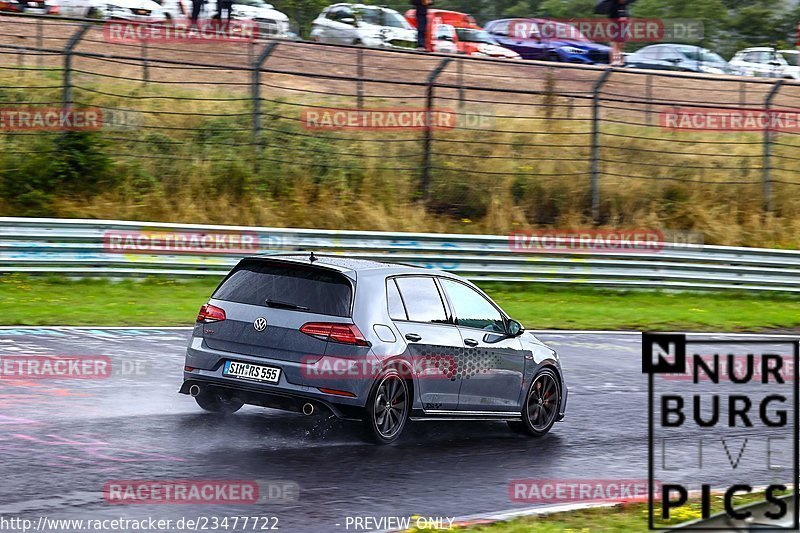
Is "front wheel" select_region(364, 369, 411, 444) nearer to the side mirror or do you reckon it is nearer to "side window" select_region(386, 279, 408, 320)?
"side window" select_region(386, 279, 408, 320)

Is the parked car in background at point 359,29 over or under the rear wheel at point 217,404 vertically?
over

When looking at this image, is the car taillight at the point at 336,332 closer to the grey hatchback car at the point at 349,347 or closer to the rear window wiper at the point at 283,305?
the grey hatchback car at the point at 349,347

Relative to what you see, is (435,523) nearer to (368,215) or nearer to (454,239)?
(454,239)

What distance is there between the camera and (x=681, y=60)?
4069 centimetres

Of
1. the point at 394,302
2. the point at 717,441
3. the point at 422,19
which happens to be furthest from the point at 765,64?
the point at 394,302

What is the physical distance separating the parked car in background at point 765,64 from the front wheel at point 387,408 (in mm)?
33773

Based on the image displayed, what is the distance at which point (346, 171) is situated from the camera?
25844 millimetres

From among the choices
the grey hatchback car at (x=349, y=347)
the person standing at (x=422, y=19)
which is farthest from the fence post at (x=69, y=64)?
the grey hatchback car at (x=349, y=347)

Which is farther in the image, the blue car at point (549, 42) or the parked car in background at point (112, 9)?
the blue car at point (549, 42)

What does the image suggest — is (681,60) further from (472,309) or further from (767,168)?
(472,309)

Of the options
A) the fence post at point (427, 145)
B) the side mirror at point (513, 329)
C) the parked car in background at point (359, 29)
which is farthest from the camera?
the parked car in background at point (359, 29)

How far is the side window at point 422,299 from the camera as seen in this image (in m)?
9.87

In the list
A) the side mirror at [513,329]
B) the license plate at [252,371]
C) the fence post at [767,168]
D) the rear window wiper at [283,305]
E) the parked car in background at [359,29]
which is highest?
the parked car in background at [359,29]

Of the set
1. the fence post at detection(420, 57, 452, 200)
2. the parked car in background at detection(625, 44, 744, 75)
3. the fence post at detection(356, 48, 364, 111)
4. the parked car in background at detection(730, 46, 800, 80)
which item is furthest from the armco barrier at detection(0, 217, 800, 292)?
the parked car in background at detection(730, 46, 800, 80)
